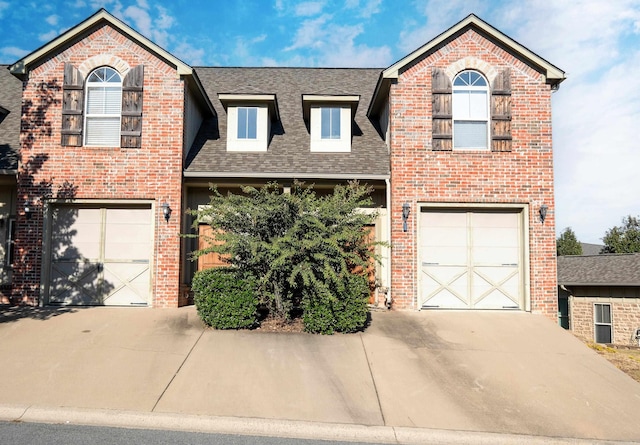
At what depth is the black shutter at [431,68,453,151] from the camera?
1026 cm

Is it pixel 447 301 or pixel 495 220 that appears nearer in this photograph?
pixel 447 301

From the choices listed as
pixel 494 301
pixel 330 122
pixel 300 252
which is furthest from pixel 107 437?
pixel 330 122

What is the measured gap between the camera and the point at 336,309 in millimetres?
8234

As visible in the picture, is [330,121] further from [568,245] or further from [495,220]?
[568,245]

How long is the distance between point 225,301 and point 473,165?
21.0 ft

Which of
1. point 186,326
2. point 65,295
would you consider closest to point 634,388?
point 186,326

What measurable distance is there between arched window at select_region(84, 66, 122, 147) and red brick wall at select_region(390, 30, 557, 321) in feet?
21.7

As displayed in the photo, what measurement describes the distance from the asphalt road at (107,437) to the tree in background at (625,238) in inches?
1661

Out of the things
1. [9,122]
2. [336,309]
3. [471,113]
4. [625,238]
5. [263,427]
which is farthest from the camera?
[625,238]

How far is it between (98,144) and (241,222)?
4444 mm

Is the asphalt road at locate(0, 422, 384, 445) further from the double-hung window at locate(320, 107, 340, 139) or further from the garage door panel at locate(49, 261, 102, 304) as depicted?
the double-hung window at locate(320, 107, 340, 139)

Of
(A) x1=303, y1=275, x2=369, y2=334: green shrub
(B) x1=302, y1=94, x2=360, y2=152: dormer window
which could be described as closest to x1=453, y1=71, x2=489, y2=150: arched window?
(B) x1=302, y1=94, x2=360, y2=152: dormer window

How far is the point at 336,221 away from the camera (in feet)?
28.4

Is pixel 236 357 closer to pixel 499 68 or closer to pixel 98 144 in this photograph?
pixel 98 144
